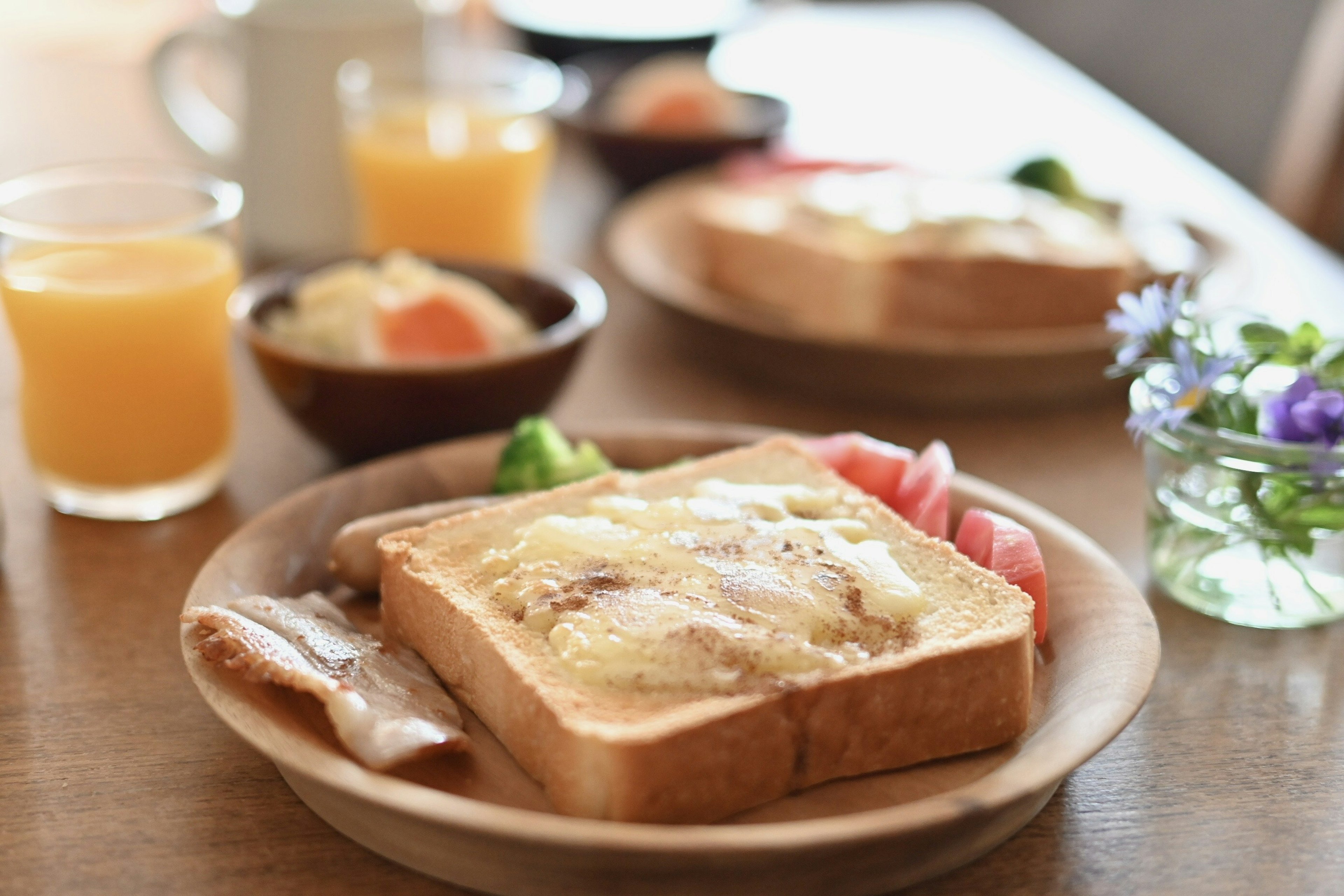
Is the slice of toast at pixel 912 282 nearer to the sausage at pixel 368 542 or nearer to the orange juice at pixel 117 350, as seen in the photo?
the sausage at pixel 368 542

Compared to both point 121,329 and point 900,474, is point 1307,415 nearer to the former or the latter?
point 900,474

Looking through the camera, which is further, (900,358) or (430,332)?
(900,358)

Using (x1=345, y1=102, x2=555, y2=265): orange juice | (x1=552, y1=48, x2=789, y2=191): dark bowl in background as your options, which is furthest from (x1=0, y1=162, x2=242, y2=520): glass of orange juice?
(x1=552, y1=48, x2=789, y2=191): dark bowl in background

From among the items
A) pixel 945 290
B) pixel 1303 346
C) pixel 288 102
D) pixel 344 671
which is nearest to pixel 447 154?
pixel 288 102

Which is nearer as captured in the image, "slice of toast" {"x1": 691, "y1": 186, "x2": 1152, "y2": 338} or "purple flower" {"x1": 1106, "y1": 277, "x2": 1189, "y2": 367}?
"purple flower" {"x1": 1106, "y1": 277, "x2": 1189, "y2": 367}

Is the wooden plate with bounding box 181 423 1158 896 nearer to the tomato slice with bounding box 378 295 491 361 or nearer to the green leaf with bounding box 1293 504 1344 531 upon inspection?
the green leaf with bounding box 1293 504 1344 531

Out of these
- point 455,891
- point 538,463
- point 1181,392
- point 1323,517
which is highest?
point 1181,392

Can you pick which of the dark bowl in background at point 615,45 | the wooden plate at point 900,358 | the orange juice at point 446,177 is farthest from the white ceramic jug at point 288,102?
the dark bowl in background at point 615,45
